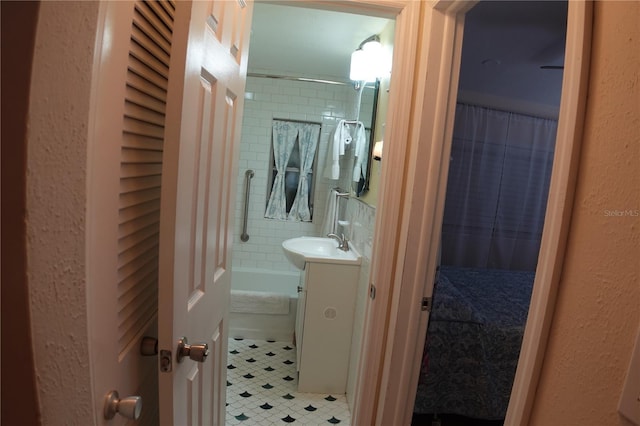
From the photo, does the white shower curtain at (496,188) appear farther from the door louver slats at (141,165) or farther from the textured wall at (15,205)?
the textured wall at (15,205)

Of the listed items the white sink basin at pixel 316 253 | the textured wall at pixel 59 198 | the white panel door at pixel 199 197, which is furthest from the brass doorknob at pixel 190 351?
the white sink basin at pixel 316 253

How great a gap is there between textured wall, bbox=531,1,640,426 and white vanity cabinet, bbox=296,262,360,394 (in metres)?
1.71

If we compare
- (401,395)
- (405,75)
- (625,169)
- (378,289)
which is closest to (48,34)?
(625,169)

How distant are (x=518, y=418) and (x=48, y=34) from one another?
967 millimetres

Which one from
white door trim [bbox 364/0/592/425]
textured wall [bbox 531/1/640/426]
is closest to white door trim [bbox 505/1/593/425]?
textured wall [bbox 531/1/640/426]

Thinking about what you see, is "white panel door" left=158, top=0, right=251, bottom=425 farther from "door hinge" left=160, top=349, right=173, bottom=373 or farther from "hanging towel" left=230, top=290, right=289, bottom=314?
"hanging towel" left=230, top=290, right=289, bottom=314

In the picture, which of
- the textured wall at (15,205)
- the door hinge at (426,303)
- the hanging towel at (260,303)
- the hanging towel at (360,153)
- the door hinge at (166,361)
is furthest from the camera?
the hanging towel at (260,303)

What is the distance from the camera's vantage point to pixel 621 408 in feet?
1.66

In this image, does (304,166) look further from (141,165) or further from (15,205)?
(15,205)

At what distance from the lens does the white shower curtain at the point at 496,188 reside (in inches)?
140

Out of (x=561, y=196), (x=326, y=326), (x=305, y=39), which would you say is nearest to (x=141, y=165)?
(x=561, y=196)

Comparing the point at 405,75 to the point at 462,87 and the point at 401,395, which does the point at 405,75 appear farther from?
the point at 462,87

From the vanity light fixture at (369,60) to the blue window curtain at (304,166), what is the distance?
1390 mm

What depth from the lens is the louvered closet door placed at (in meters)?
0.64
